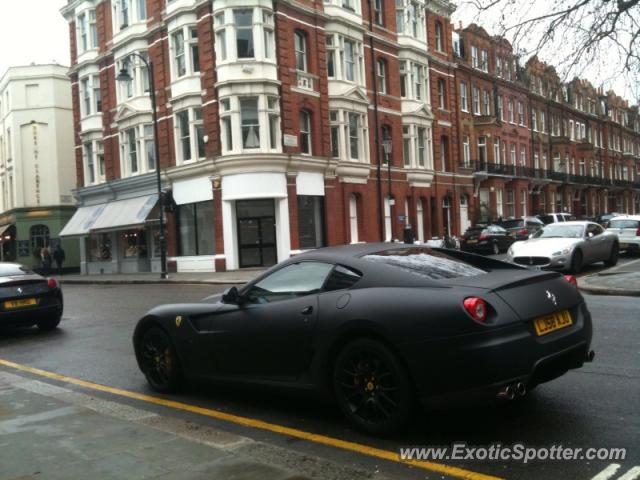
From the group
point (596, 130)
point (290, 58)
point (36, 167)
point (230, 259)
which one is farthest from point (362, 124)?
point (596, 130)

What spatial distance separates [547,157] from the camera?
5462 centimetres

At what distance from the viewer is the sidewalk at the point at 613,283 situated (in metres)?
12.3

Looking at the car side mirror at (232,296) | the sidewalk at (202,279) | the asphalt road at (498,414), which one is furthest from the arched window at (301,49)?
the car side mirror at (232,296)

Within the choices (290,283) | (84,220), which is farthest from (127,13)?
(290,283)

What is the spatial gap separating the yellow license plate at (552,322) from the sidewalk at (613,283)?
27.7 feet

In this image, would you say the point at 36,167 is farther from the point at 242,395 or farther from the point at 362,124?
the point at 242,395

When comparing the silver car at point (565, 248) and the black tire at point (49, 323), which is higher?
the silver car at point (565, 248)

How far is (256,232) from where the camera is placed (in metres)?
27.3

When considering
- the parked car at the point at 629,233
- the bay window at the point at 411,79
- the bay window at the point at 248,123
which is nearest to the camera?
the parked car at the point at 629,233

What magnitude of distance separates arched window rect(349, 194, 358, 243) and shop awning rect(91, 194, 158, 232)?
31.6 ft

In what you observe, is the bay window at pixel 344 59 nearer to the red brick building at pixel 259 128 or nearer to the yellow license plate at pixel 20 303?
the red brick building at pixel 259 128

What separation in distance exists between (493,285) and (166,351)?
336cm

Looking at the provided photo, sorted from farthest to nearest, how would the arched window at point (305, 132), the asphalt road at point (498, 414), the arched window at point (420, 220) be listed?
the arched window at point (420, 220)
the arched window at point (305, 132)
the asphalt road at point (498, 414)

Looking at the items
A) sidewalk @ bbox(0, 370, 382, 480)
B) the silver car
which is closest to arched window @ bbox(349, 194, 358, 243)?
the silver car
